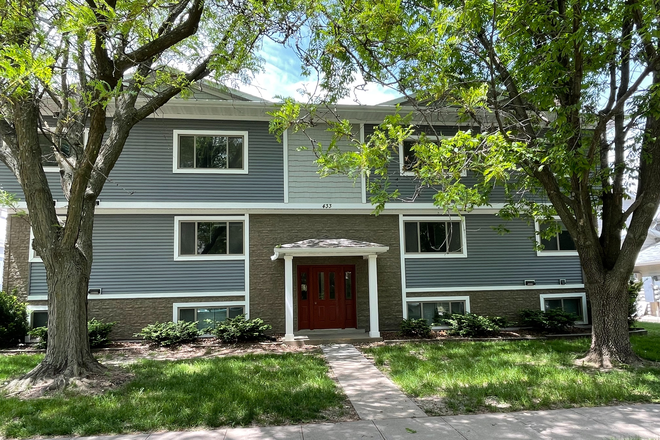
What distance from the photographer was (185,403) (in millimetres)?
6230

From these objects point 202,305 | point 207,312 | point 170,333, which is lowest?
point 170,333

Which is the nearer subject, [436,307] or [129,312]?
[129,312]

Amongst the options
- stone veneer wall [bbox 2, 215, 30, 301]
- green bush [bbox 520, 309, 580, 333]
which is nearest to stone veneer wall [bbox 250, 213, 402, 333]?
green bush [bbox 520, 309, 580, 333]

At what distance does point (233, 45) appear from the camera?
888 centimetres

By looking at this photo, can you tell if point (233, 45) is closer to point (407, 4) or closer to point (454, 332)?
point (407, 4)

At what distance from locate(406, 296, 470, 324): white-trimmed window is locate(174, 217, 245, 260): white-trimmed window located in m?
5.53

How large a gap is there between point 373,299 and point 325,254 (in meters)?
1.89

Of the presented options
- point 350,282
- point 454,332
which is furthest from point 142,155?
point 454,332

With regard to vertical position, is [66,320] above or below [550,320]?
above

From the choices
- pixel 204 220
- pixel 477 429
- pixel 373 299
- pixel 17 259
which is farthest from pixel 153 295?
pixel 477 429

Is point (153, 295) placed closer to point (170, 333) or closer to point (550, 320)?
point (170, 333)

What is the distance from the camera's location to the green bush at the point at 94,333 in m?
11.0

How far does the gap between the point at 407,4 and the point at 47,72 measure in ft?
21.2

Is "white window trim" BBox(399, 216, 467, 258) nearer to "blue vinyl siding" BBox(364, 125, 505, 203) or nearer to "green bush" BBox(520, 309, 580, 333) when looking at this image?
"blue vinyl siding" BBox(364, 125, 505, 203)
